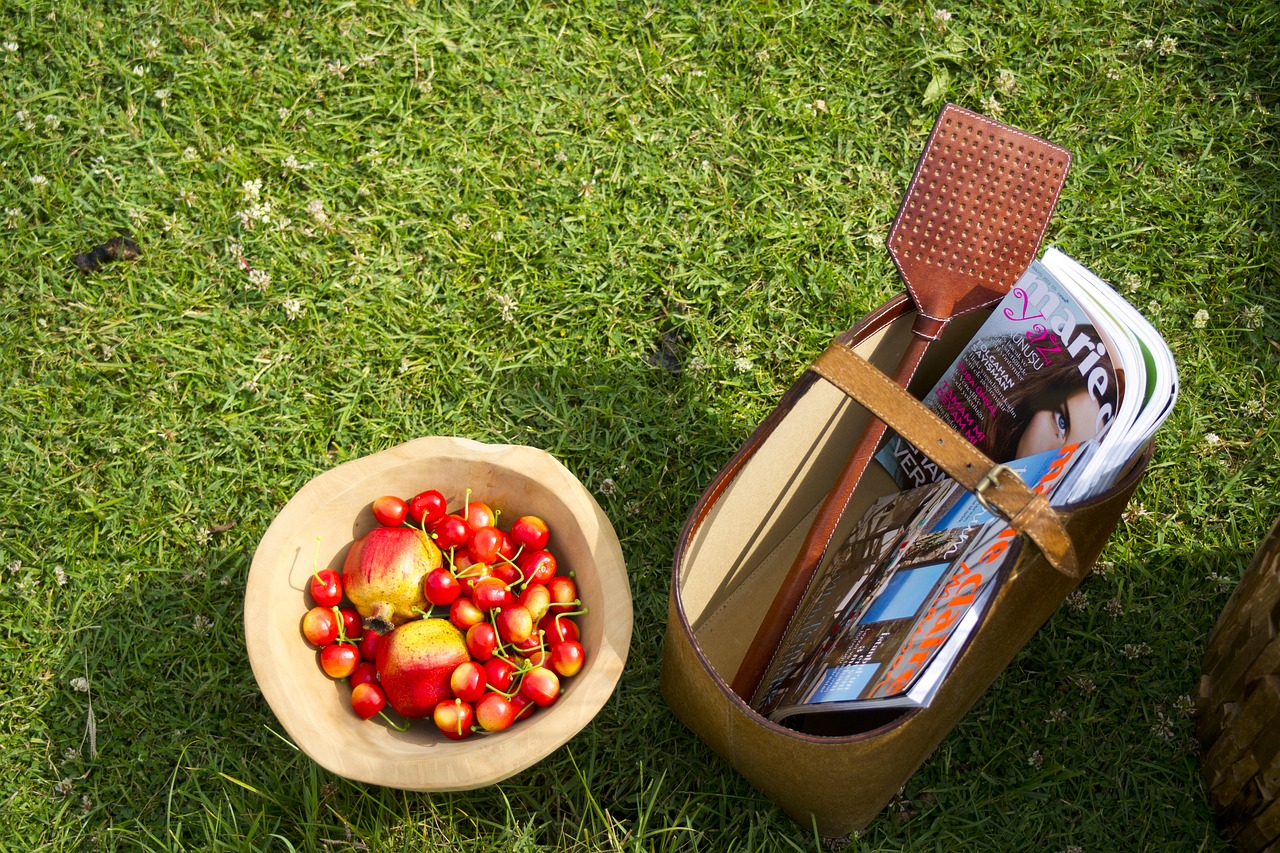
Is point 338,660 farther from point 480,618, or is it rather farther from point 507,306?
point 507,306

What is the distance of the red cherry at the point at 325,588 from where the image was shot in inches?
81.7

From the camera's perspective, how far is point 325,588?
208 centimetres

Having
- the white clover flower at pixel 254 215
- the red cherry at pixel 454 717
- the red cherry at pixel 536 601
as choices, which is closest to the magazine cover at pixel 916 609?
the red cherry at pixel 536 601

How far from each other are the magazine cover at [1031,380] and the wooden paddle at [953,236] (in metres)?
0.08

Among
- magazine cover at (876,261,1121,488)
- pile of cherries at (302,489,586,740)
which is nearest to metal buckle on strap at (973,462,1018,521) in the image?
magazine cover at (876,261,1121,488)

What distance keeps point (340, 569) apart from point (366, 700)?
1.08 ft

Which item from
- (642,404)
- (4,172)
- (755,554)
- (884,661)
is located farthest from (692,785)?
(4,172)

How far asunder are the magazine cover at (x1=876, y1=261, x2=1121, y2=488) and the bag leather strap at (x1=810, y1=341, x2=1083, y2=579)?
264mm

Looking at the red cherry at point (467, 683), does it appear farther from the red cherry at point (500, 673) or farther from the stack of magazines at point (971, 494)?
the stack of magazines at point (971, 494)

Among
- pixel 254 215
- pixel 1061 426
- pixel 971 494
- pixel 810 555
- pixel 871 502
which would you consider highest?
pixel 1061 426

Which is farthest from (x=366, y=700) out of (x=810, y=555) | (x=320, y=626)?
(x=810, y=555)

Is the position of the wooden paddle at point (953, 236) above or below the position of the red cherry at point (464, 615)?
above

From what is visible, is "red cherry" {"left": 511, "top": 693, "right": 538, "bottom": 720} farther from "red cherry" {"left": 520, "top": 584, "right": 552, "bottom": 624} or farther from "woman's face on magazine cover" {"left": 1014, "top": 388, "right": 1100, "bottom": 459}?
"woman's face on magazine cover" {"left": 1014, "top": 388, "right": 1100, "bottom": 459}

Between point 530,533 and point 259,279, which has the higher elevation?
point 530,533
